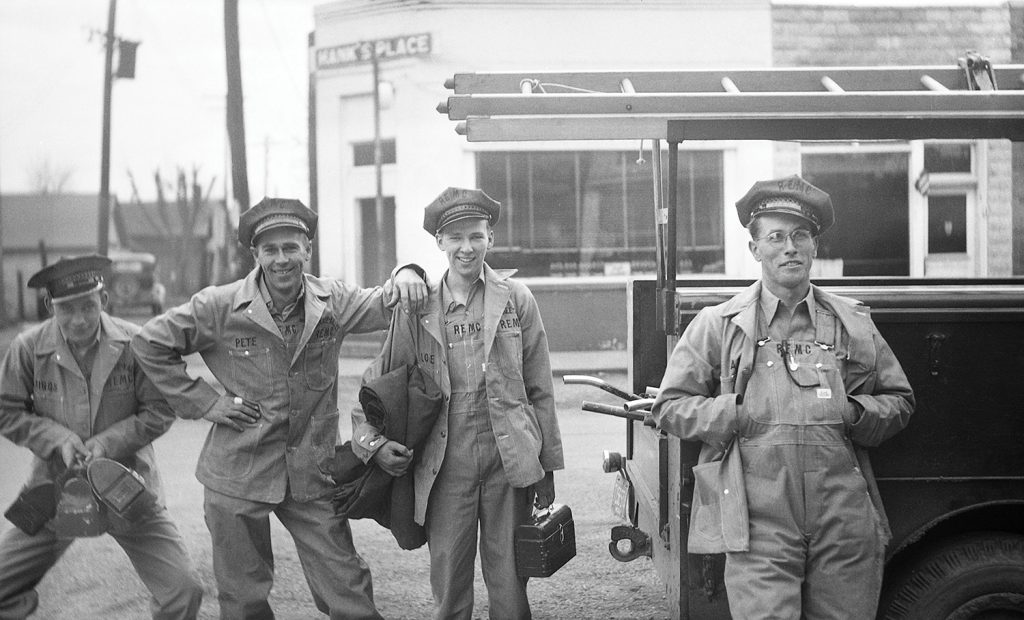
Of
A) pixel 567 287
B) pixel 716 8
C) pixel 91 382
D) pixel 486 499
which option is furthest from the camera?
pixel 567 287

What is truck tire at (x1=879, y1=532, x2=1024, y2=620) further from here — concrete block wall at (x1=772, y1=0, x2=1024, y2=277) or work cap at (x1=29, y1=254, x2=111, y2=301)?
concrete block wall at (x1=772, y1=0, x2=1024, y2=277)

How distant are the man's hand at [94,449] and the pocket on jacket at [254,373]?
59cm

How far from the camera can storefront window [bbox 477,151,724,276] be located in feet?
49.3

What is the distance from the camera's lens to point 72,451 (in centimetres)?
382

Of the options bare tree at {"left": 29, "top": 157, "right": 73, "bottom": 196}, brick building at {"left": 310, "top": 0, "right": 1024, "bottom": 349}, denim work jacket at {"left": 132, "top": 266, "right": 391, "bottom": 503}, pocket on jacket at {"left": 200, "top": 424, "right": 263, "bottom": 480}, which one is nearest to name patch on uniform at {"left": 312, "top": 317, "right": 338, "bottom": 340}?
denim work jacket at {"left": 132, "top": 266, "right": 391, "bottom": 503}

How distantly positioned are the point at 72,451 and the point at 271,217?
3.99ft

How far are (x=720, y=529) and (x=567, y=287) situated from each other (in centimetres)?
1270

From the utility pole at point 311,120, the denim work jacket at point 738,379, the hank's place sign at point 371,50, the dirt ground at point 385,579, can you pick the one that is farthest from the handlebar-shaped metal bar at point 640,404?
the utility pole at point 311,120

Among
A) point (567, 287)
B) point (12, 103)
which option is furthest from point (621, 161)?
point (12, 103)

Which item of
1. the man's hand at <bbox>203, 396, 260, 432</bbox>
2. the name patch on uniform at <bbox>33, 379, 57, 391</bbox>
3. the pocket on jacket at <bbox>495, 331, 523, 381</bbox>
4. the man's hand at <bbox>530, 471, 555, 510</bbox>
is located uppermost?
the pocket on jacket at <bbox>495, 331, 523, 381</bbox>

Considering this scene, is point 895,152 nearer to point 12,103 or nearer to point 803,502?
point 803,502

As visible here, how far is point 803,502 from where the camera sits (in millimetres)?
2973

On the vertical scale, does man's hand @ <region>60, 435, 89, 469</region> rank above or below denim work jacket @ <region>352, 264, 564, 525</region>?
below

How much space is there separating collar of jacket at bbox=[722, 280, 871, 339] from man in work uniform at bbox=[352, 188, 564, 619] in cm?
94
